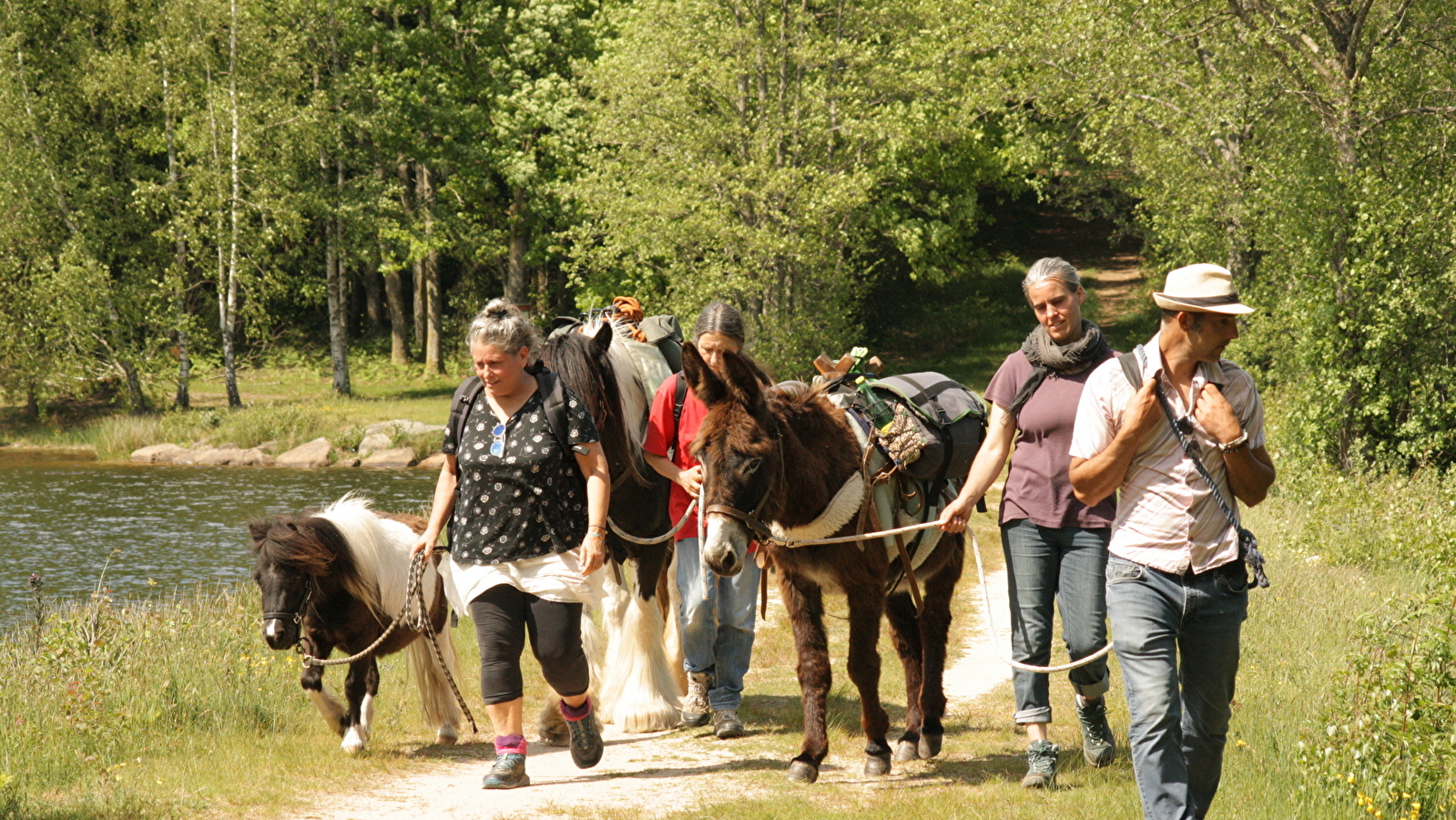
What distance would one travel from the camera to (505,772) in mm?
5633

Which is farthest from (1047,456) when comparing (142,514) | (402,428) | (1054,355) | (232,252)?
(232,252)

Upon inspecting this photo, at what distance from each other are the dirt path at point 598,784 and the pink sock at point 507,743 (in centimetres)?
20

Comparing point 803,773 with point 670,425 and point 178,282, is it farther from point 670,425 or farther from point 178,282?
point 178,282

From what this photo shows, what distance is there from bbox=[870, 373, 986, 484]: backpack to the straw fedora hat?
7.29 feet

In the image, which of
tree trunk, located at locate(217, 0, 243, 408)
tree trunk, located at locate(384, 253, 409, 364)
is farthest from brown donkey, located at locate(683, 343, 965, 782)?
tree trunk, located at locate(384, 253, 409, 364)

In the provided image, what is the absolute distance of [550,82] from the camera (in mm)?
33750

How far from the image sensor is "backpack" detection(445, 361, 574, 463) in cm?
554

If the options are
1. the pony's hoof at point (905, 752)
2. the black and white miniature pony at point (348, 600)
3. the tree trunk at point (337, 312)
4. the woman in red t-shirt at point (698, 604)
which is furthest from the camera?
the tree trunk at point (337, 312)

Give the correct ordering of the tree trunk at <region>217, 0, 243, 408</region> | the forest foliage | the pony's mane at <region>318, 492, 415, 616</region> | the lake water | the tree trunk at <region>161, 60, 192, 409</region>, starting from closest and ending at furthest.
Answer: the pony's mane at <region>318, 492, 415, 616</region> → the forest foliage → the lake water → the tree trunk at <region>217, 0, 243, 408</region> → the tree trunk at <region>161, 60, 192, 409</region>

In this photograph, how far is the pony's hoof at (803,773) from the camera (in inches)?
224

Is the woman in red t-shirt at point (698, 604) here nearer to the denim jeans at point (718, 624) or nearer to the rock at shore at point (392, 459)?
the denim jeans at point (718, 624)

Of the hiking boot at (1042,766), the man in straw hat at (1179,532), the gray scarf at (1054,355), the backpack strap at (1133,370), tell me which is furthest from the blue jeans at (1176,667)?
the hiking boot at (1042,766)

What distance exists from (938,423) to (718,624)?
1.81 metres

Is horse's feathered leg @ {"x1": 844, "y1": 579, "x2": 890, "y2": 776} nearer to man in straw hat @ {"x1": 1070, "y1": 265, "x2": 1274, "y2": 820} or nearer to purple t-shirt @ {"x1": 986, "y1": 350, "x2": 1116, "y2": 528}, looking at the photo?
purple t-shirt @ {"x1": 986, "y1": 350, "x2": 1116, "y2": 528}
